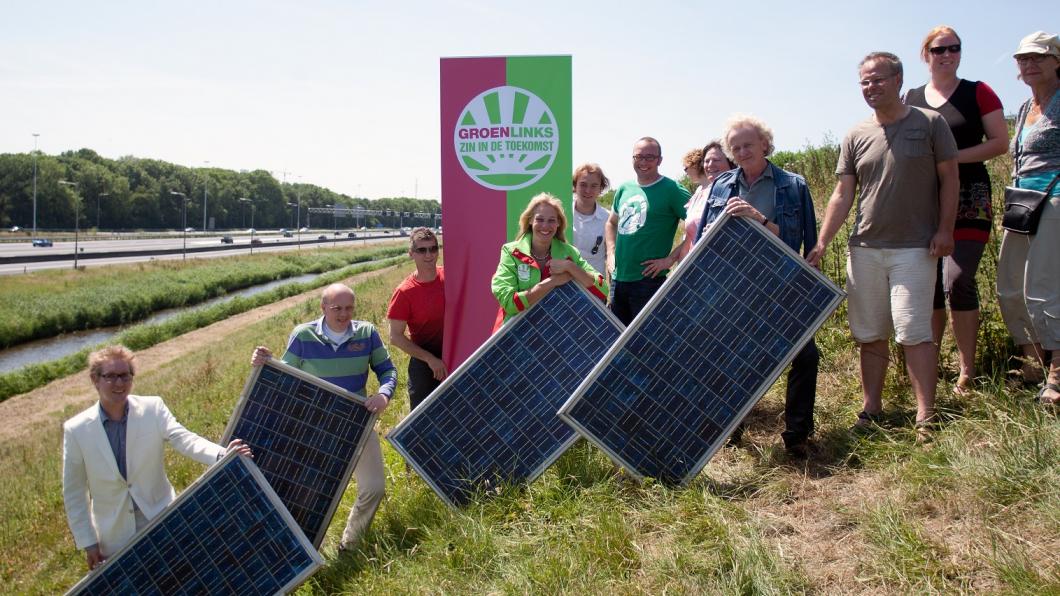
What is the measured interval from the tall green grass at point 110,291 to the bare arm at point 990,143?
145ft

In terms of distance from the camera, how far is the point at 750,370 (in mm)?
5008

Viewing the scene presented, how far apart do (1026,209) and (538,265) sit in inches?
132

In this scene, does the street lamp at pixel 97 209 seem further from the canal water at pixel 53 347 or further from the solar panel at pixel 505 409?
the solar panel at pixel 505 409

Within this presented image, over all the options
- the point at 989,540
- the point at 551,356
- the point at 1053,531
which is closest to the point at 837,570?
the point at 989,540

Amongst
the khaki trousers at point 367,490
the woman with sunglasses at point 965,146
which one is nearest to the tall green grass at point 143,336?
the khaki trousers at point 367,490

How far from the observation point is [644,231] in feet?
22.5

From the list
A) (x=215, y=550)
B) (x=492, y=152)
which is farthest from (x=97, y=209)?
(x=215, y=550)

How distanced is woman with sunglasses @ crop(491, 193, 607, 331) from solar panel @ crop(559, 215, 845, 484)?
2.96 ft

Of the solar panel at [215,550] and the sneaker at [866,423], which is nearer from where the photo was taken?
the solar panel at [215,550]

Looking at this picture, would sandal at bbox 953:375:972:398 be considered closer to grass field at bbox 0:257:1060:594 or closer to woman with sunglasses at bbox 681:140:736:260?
grass field at bbox 0:257:1060:594

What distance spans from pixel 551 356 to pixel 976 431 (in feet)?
9.13

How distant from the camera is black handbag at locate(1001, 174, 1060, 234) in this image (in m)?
4.95

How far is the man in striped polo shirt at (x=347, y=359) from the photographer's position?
6.16 meters

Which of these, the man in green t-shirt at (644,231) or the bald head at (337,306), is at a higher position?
the man in green t-shirt at (644,231)
